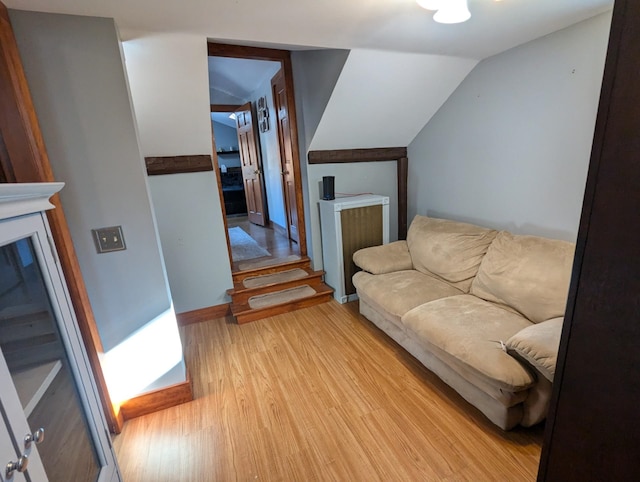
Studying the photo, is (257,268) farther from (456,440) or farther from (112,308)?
(456,440)

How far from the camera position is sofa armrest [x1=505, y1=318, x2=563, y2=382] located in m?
1.26

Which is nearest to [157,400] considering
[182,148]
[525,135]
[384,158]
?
[182,148]

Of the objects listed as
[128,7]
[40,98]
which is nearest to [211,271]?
[40,98]

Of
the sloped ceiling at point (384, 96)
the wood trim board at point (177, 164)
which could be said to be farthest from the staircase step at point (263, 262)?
the sloped ceiling at point (384, 96)

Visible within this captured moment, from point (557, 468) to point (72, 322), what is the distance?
160cm

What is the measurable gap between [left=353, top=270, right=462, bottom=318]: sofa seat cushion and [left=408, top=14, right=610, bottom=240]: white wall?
30.8 inches

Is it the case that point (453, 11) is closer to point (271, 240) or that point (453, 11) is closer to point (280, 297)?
point (280, 297)

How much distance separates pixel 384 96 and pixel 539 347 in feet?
7.00

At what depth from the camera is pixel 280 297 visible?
2859 mm

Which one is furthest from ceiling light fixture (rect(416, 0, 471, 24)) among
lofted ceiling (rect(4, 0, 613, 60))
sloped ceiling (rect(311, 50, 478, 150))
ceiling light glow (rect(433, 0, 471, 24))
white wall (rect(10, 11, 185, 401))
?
white wall (rect(10, 11, 185, 401))

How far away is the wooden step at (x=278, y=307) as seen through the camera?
2664 millimetres

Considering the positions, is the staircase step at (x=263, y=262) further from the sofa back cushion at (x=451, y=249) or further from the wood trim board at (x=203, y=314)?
the sofa back cushion at (x=451, y=249)

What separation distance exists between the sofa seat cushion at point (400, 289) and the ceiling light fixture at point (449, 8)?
1.62 metres

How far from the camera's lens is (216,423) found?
166 centimetres
